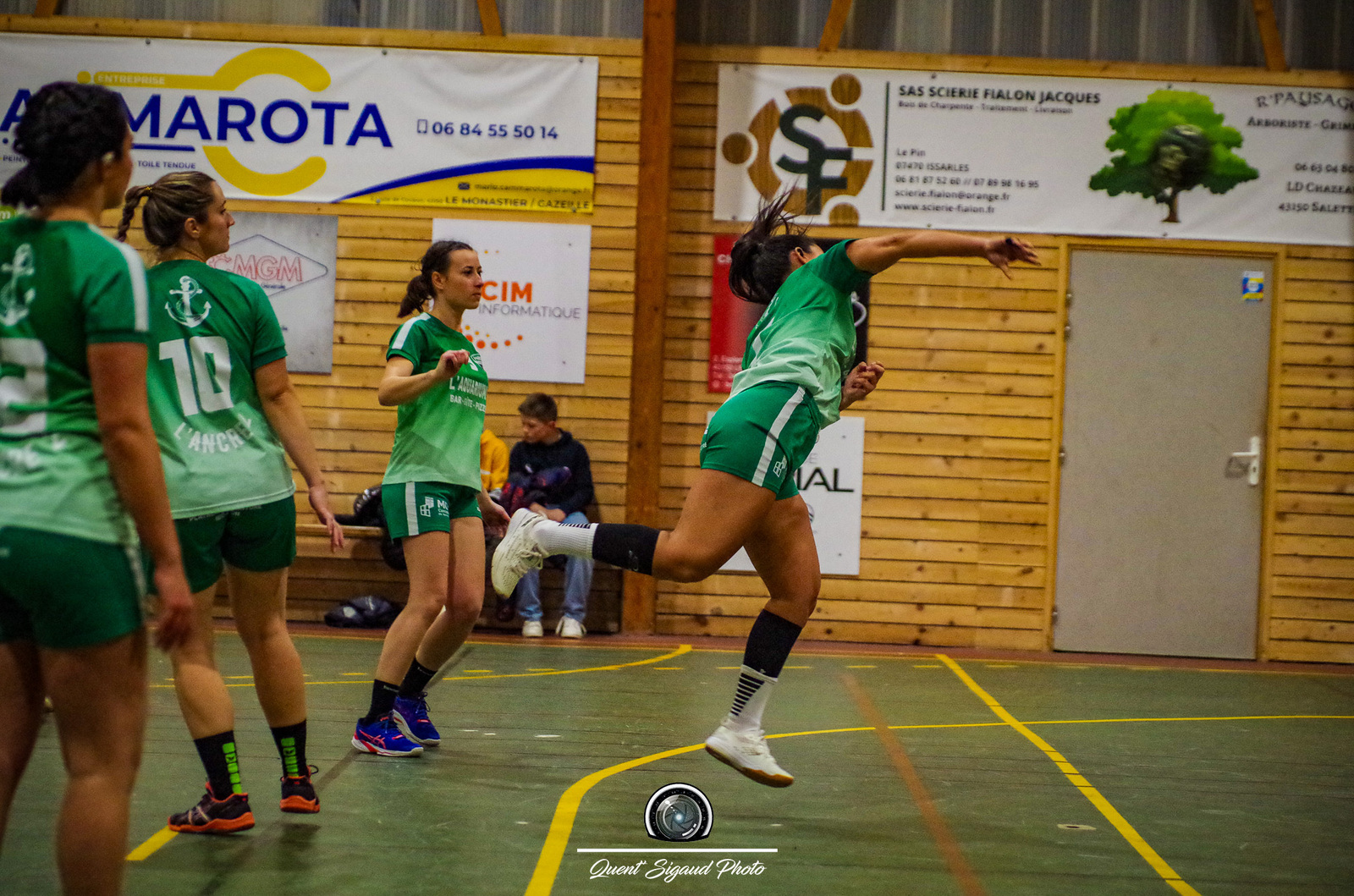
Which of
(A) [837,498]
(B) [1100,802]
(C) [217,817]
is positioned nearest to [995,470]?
(A) [837,498]

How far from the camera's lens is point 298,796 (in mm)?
3672

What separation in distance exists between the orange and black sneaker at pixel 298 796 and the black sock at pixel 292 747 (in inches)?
0.6

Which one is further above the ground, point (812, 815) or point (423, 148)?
point (423, 148)

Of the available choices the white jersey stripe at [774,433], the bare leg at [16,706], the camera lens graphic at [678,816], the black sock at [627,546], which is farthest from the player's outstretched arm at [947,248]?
the bare leg at [16,706]

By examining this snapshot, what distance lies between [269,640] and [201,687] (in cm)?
22

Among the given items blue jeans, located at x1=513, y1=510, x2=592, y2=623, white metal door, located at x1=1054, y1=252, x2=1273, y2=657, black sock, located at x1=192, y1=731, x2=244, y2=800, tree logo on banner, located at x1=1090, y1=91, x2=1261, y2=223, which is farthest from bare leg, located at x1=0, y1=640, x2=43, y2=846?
tree logo on banner, located at x1=1090, y1=91, x2=1261, y2=223

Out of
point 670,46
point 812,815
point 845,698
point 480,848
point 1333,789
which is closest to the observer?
point 480,848

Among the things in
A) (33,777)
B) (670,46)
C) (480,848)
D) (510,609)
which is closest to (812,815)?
(480,848)

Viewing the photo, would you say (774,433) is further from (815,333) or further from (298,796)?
(298,796)

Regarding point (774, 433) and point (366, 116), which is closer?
point (774, 433)

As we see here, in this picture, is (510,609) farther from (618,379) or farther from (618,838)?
(618,838)

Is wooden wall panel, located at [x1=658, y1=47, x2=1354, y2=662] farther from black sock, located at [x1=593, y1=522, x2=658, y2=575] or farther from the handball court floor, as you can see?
black sock, located at [x1=593, y1=522, x2=658, y2=575]

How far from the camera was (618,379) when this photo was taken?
346 inches

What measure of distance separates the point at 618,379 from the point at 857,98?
2608 mm
